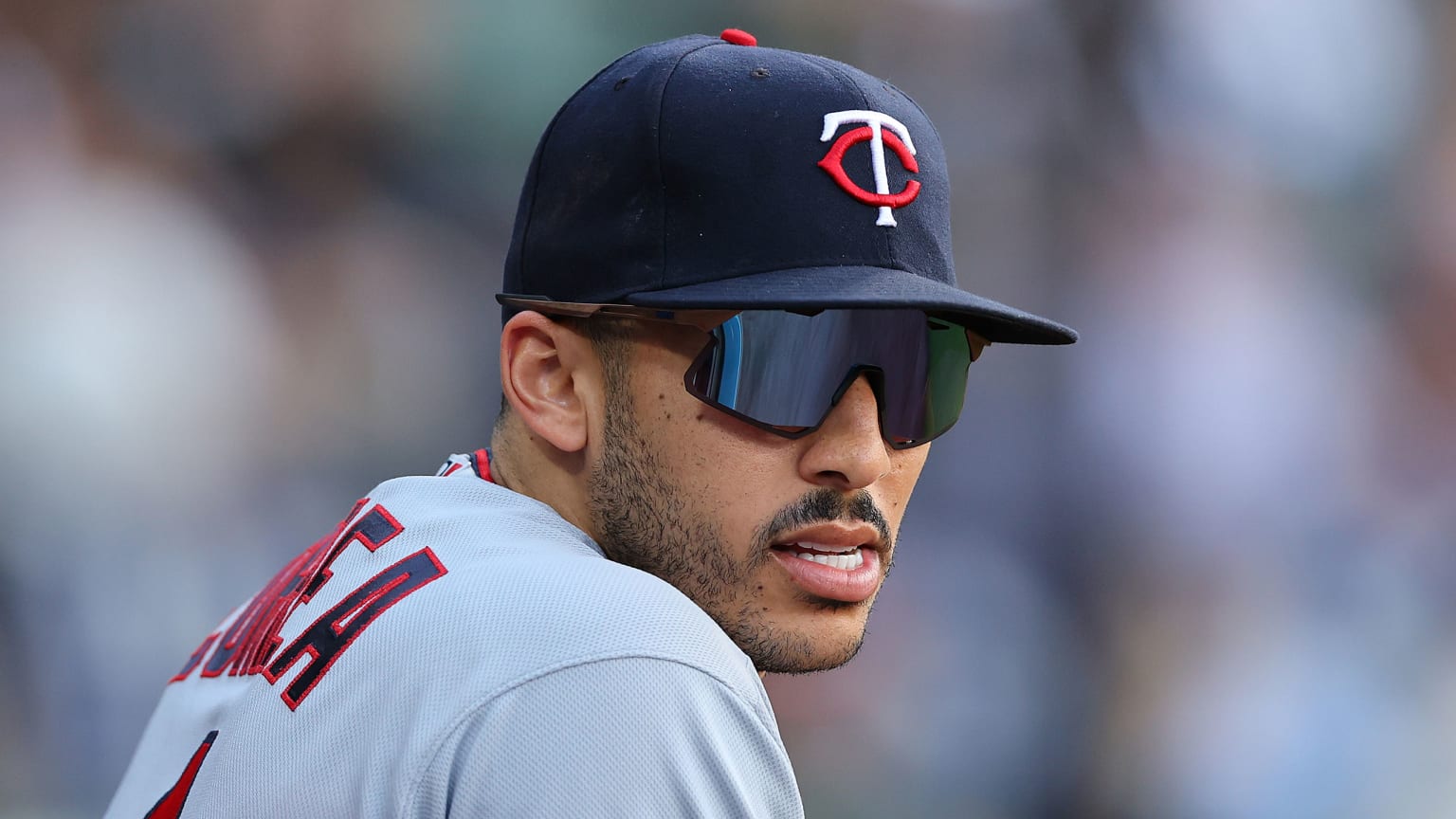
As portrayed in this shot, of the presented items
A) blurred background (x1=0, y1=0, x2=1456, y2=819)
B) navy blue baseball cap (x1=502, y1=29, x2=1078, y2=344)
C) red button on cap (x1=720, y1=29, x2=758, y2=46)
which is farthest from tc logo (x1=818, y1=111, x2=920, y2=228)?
blurred background (x1=0, y1=0, x2=1456, y2=819)

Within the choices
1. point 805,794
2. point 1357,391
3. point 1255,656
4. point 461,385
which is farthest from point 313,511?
point 1357,391

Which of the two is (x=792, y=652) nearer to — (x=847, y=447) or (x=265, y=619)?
(x=847, y=447)

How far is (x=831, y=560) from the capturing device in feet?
5.87

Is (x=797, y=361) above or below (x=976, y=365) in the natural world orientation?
above

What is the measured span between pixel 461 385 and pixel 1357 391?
3.35 metres

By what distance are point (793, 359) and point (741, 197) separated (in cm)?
24

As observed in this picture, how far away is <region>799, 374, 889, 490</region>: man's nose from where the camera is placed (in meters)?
1.75

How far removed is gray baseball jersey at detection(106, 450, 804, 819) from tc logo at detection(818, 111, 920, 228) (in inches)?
25.5

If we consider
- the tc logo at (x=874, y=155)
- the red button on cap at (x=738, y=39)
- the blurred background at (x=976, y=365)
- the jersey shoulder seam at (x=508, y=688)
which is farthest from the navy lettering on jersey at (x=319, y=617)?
the blurred background at (x=976, y=365)

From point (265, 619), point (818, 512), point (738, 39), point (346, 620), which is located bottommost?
point (265, 619)

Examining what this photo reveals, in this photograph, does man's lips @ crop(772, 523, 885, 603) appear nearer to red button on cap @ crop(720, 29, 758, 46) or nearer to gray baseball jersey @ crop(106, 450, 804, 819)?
gray baseball jersey @ crop(106, 450, 804, 819)

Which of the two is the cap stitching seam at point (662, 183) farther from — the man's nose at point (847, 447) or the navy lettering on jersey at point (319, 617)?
the navy lettering on jersey at point (319, 617)

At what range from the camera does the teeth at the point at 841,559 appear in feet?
5.84

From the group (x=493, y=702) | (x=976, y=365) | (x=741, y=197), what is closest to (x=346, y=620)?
(x=493, y=702)
